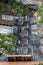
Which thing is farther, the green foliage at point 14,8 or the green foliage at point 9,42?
the green foliage at point 14,8

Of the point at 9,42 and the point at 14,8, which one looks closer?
the point at 9,42

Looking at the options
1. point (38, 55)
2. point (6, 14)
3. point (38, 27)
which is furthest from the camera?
point (6, 14)

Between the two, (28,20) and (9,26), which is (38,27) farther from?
(9,26)

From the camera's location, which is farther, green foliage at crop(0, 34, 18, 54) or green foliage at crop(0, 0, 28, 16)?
green foliage at crop(0, 0, 28, 16)

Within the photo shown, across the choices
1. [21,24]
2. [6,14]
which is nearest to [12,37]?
[21,24]

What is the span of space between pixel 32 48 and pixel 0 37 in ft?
4.63

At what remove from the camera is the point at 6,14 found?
8719 mm

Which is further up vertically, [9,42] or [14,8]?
[14,8]

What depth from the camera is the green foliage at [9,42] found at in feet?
23.1

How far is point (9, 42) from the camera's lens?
739 centimetres

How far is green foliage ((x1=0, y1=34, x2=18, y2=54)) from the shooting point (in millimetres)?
7042

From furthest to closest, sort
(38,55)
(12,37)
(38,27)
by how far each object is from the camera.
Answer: (38,27)
(12,37)
(38,55)

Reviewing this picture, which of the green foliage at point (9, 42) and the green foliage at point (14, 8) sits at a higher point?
the green foliage at point (14, 8)

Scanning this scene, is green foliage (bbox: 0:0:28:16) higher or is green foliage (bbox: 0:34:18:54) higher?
green foliage (bbox: 0:0:28:16)
